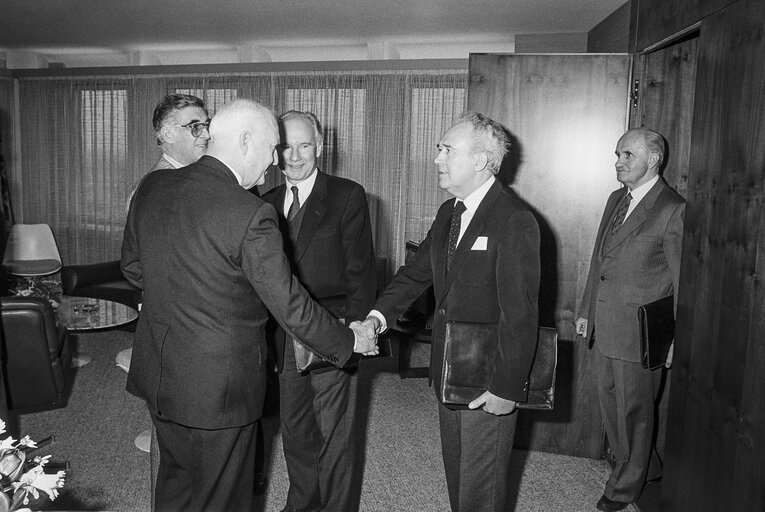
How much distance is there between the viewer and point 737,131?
87.7 inches

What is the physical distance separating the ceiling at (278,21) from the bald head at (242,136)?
3530 millimetres

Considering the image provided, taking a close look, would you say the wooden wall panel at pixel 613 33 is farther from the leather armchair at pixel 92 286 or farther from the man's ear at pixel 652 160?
the leather armchair at pixel 92 286

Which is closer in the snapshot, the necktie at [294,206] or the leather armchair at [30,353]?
the necktie at [294,206]

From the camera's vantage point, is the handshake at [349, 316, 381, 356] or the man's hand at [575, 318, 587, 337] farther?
the man's hand at [575, 318, 587, 337]

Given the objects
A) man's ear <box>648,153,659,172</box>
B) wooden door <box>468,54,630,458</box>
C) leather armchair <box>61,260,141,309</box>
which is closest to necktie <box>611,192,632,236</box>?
man's ear <box>648,153,659,172</box>

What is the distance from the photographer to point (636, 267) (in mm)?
3105

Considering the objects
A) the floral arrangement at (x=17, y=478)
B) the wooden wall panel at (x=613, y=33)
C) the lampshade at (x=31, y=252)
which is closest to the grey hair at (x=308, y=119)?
the floral arrangement at (x=17, y=478)

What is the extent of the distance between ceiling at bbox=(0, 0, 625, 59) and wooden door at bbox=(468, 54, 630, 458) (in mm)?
1898

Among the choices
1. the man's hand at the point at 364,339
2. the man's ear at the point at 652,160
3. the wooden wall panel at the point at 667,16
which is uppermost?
the wooden wall panel at the point at 667,16

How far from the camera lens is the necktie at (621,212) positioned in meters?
3.24

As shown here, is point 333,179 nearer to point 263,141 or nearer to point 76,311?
point 263,141

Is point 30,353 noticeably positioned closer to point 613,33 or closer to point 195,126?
point 195,126

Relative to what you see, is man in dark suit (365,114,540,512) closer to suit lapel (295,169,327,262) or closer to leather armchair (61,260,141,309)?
suit lapel (295,169,327,262)

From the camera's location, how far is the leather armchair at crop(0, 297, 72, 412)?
3674 millimetres
